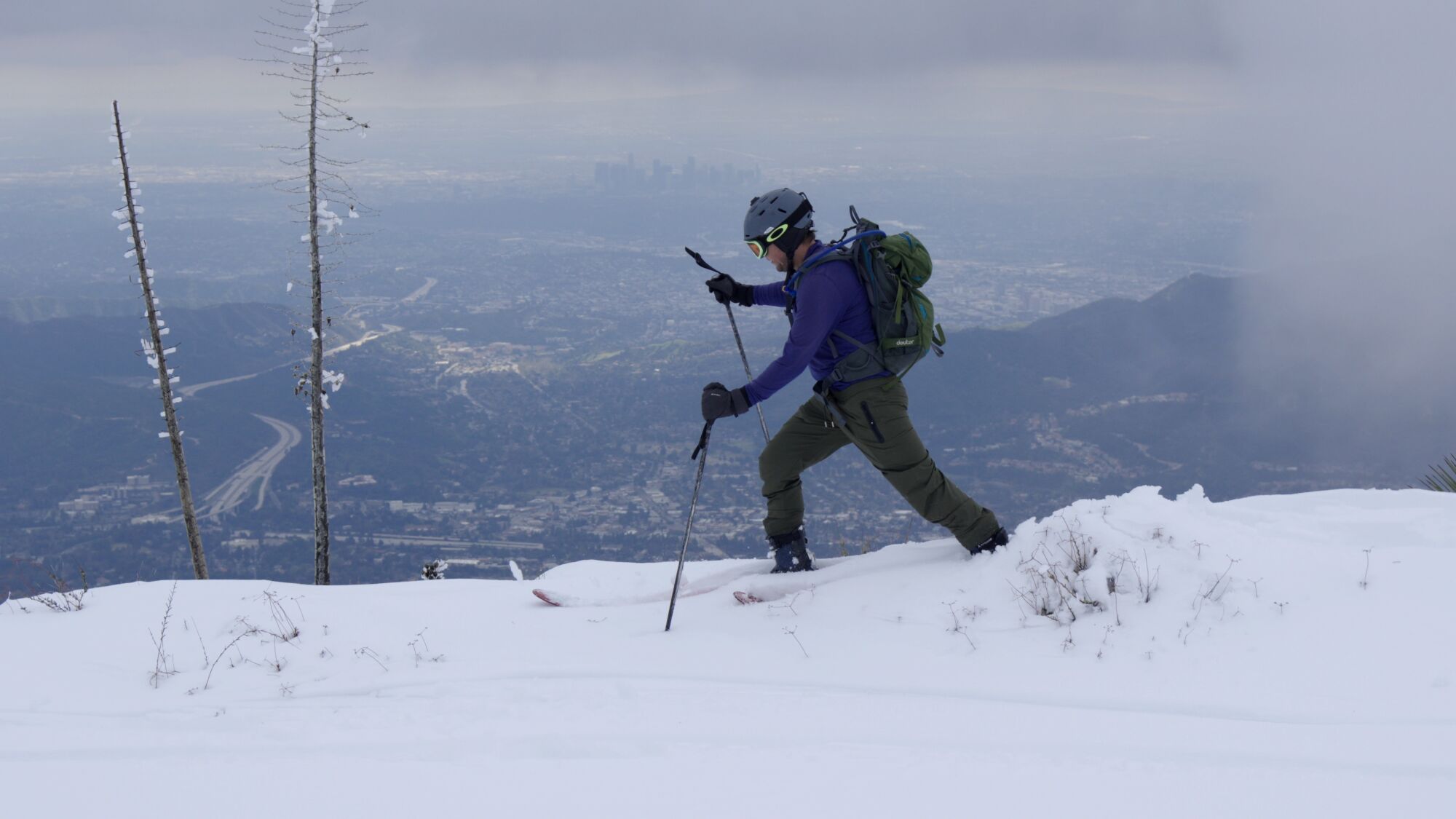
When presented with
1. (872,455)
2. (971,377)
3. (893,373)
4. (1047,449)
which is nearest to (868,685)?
(872,455)

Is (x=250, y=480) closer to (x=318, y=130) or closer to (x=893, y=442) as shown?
(x=318, y=130)

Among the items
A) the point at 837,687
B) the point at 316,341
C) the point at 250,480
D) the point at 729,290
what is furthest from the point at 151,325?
the point at 250,480

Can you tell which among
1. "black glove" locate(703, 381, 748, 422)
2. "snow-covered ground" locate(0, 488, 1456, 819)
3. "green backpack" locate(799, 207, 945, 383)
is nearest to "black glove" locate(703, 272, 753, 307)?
"green backpack" locate(799, 207, 945, 383)

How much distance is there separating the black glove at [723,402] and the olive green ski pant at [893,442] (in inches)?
26.0

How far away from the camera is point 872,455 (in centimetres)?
585

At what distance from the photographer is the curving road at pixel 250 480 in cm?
9556

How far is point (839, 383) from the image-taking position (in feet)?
18.9

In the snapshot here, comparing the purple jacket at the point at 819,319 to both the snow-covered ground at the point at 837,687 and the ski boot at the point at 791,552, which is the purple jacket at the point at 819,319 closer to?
the ski boot at the point at 791,552

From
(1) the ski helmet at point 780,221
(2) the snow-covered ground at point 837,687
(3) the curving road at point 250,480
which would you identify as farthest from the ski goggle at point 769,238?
(3) the curving road at point 250,480

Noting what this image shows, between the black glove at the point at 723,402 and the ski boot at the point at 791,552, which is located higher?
the black glove at the point at 723,402

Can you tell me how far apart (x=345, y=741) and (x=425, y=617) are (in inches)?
76.4

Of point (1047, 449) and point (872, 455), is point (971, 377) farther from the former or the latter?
point (872, 455)

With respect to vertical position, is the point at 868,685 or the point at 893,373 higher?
the point at 893,373

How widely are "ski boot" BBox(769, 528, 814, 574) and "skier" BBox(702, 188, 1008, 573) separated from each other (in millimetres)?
880
